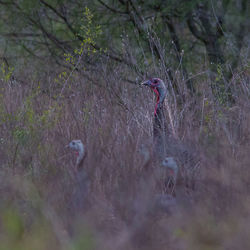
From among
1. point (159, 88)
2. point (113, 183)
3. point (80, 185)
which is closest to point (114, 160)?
point (113, 183)

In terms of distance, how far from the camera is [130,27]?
34.1ft

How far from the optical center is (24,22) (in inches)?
422

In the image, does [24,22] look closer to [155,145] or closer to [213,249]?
[155,145]

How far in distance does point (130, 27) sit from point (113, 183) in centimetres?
610

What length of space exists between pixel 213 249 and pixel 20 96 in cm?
399

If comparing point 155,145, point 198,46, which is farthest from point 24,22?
point 155,145

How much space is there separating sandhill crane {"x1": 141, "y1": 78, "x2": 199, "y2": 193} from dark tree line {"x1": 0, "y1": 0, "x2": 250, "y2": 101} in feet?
9.86

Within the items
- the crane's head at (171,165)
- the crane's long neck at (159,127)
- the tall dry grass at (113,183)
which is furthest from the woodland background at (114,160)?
the crane's head at (171,165)

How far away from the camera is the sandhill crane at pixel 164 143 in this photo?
17.2 feet

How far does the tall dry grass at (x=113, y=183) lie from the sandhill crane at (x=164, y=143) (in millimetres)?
150

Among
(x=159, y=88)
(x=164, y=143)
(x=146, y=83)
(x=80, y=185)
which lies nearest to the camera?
(x=80, y=185)

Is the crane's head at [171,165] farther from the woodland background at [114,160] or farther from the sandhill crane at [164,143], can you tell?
the woodland background at [114,160]

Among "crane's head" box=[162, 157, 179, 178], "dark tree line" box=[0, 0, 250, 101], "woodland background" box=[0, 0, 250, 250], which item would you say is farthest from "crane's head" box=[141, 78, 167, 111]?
"dark tree line" box=[0, 0, 250, 101]

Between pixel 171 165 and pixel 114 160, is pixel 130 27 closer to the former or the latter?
pixel 114 160
